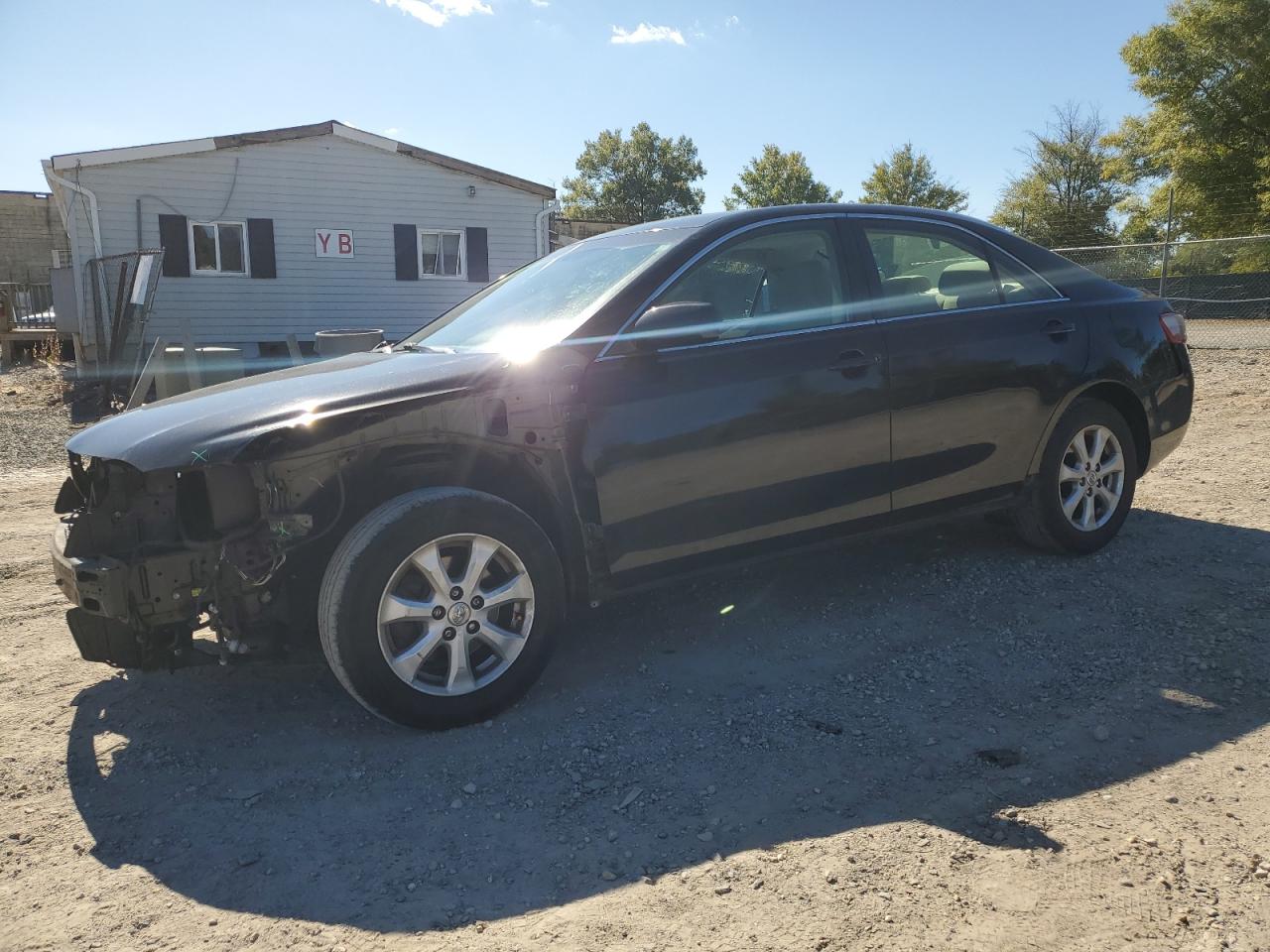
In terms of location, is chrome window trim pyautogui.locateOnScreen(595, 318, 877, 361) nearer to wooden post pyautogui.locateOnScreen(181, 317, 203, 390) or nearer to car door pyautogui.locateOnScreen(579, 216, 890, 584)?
car door pyautogui.locateOnScreen(579, 216, 890, 584)

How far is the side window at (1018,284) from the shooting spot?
178 inches

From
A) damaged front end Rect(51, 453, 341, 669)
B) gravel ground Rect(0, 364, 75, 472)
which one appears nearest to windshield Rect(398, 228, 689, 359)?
damaged front end Rect(51, 453, 341, 669)

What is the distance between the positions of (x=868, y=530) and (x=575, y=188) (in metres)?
76.1

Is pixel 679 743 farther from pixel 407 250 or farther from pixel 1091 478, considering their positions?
pixel 407 250

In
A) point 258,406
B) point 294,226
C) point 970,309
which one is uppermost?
point 294,226

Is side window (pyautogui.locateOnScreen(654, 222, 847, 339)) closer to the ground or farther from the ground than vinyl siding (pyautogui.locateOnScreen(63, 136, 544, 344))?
closer to the ground

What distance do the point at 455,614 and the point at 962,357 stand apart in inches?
99.8

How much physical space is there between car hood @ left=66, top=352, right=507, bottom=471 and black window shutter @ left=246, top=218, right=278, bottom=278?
15527mm

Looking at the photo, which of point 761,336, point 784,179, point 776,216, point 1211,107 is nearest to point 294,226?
point 776,216

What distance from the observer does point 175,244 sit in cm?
1719

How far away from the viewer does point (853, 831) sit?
2592 millimetres

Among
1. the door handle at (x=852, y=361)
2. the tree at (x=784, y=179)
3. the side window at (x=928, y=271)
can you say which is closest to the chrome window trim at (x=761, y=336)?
the door handle at (x=852, y=361)

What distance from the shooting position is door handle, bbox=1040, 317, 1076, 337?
4480 millimetres

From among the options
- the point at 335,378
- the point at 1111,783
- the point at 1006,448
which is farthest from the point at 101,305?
the point at 1111,783
